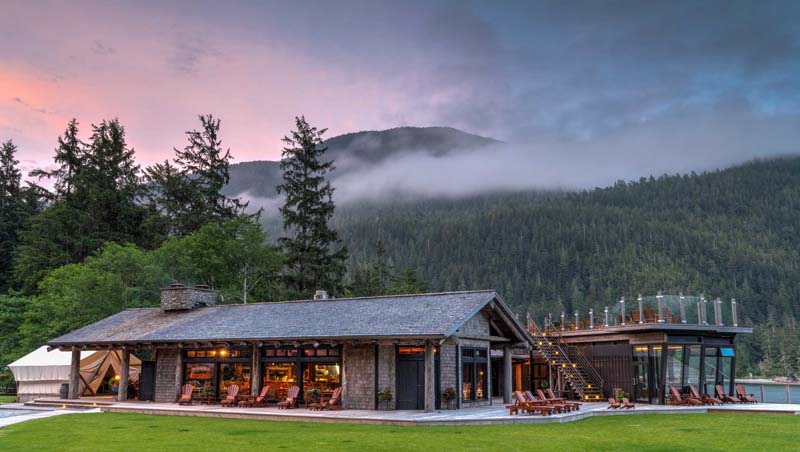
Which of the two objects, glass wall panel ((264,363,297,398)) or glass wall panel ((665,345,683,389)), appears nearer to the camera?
glass wall panel ((264,363,297,398))

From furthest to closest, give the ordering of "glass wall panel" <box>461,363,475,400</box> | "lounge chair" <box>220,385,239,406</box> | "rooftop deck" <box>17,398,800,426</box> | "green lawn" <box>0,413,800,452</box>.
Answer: "lounge chair" <box>220,385,239,406</box>, "glass wall panel" <box>461,363,475,400</box>, "rooftop deck" <box>17,398,800,426</box>, "green lawn" <box>0,413,800,452</box>

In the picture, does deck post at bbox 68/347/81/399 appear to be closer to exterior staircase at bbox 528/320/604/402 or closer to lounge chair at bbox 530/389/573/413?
lounge chair at bbox 530/389/573/413

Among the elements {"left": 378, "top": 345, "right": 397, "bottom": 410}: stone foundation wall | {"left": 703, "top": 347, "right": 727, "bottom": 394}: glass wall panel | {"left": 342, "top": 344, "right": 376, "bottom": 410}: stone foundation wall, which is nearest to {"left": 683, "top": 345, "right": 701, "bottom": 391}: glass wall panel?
{"left": 703, "top": 347, "right": 727, "bottom": 394}: glass wall panel

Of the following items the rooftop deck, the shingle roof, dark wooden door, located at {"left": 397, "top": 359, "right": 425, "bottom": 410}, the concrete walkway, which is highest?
the shingle roof

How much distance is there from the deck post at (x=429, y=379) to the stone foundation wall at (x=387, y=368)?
5.65ft

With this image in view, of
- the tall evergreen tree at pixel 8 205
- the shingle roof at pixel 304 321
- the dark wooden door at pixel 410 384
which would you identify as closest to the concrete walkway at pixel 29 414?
the shingle roof at pixel 304 321

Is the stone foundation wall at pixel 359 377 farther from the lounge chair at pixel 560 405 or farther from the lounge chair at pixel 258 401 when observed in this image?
the lounge chair at pixel 560 405

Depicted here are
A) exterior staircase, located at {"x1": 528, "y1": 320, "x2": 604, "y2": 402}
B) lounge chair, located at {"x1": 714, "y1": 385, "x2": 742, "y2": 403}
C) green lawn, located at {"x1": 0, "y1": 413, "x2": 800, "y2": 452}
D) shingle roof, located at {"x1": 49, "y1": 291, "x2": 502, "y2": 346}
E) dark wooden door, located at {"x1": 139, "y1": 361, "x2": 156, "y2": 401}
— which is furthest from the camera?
exterior staircase, located at {"x1": 528, "y1": 320, "x2": 604, "y2": 402}

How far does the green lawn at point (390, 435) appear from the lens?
14461mm

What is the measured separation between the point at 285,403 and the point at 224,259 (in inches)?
882

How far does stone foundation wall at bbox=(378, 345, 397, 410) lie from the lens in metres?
23.5

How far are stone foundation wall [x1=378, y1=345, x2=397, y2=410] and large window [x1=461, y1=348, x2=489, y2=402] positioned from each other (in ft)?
9.08

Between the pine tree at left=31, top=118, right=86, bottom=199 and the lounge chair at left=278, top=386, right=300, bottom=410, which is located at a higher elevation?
the pine tree at left=31, top=118, right=86, bottom=199

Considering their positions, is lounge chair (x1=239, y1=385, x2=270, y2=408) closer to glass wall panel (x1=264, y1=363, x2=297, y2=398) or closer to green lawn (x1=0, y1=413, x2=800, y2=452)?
glass wall panel (x1=264, y1=363, x2=297, y2=398)
